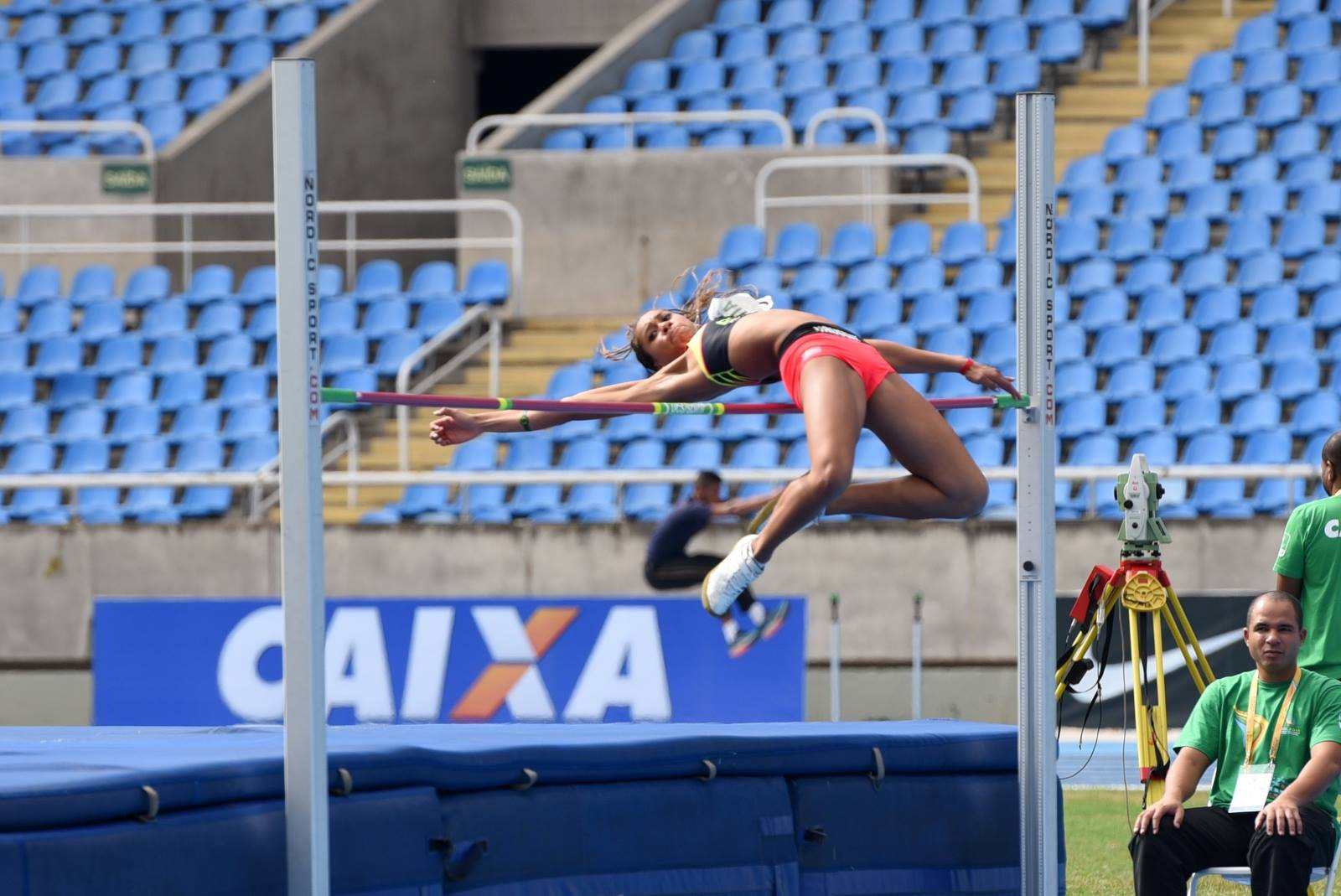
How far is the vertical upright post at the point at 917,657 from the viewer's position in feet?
39.5

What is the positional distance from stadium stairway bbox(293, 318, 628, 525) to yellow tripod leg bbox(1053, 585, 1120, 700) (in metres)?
9.08

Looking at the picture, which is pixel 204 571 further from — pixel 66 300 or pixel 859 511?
pixel 859 511

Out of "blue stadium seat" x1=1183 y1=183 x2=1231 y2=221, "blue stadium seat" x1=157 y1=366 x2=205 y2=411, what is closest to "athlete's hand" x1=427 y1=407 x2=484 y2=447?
"blue stadium seat" x1=157 y1=366 x2=205 y2=411

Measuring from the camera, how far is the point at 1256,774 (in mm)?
5723

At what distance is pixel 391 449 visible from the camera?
15484 mm

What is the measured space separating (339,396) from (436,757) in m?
1.01

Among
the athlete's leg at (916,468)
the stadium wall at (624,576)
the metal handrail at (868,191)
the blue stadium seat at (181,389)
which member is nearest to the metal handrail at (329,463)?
the stadium wall at (624,576)

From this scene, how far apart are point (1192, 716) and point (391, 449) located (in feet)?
33.7

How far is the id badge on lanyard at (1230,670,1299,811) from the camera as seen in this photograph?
567 cm

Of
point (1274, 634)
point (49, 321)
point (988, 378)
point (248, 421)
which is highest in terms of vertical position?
point (49, 321)

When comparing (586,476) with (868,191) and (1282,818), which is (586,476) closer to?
(868,191)

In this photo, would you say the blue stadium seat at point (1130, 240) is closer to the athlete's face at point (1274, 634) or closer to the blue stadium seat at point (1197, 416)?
the blue stadium seat at point (1197, 416)

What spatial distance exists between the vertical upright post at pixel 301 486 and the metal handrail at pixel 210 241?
1109cm

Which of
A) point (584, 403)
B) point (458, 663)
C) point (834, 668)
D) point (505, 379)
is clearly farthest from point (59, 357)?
point (584, 403)
